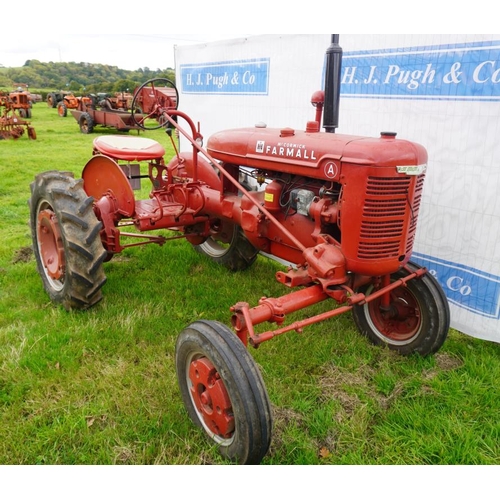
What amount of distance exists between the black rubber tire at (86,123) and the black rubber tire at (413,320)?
14824mm

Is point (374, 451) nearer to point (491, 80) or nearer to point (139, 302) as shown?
point (139, 302)

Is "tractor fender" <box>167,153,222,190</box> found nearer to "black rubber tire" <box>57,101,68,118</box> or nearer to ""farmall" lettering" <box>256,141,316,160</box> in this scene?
""farmall" lettering" <box>256,141,316,160</box>

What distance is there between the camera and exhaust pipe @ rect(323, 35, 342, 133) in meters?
2.89

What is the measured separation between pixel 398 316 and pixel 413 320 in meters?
0.10

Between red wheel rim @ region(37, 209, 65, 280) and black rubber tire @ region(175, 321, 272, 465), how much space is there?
181 cm

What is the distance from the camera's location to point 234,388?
6.91 feet

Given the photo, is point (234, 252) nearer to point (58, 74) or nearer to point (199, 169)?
point (199, 169)

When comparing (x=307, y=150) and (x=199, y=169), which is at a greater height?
(x=307, y=150)

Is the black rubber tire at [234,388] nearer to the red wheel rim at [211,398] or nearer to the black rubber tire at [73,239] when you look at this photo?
the red wheel rim at [211,398]

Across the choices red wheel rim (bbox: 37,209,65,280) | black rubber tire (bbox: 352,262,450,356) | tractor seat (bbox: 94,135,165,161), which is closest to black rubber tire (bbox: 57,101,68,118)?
tractor seat (bbox: 94,135,165,161)

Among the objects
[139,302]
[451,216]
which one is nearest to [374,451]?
[451,216]

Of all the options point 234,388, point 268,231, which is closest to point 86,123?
point 268,231

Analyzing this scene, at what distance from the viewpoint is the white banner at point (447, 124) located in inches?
127

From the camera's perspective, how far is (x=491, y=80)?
3.12m
